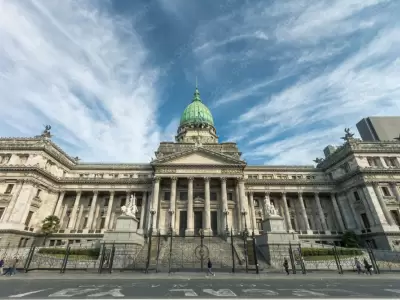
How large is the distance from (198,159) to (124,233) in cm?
1925

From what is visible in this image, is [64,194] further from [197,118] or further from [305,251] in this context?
[305,251]

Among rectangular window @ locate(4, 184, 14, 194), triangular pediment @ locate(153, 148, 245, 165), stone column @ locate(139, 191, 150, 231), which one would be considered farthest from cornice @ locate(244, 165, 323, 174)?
rectangular window @ locate(4, 184, 14, 194)

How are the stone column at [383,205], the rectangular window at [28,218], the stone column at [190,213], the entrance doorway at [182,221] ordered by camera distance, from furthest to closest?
the entrance doorway at [182,221] → the stone column at [190,213] → the rectangular window at [28,218] → the stone column at [383,205]

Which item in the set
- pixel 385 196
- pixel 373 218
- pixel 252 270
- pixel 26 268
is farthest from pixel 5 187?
pixel 385 196

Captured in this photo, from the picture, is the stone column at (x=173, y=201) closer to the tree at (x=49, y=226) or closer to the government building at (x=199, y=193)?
the government building at (x=199, y=193)

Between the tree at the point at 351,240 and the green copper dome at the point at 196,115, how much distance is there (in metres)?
36.5

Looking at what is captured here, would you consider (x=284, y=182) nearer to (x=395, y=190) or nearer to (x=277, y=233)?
(x=395, y=190)

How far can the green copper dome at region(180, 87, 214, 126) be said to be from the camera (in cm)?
5450

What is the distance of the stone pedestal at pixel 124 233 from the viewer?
69.3 ft

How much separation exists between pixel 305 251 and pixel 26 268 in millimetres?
26164

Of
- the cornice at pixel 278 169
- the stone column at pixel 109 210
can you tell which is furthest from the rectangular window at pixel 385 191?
the stone column at pixel 109 210

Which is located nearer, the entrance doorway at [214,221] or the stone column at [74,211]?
the entrance doorway at [214,221]

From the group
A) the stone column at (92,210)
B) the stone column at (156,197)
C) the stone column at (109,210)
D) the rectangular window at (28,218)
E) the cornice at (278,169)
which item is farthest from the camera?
the cornice at (278,169)

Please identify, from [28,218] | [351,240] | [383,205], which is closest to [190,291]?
[351,240]
